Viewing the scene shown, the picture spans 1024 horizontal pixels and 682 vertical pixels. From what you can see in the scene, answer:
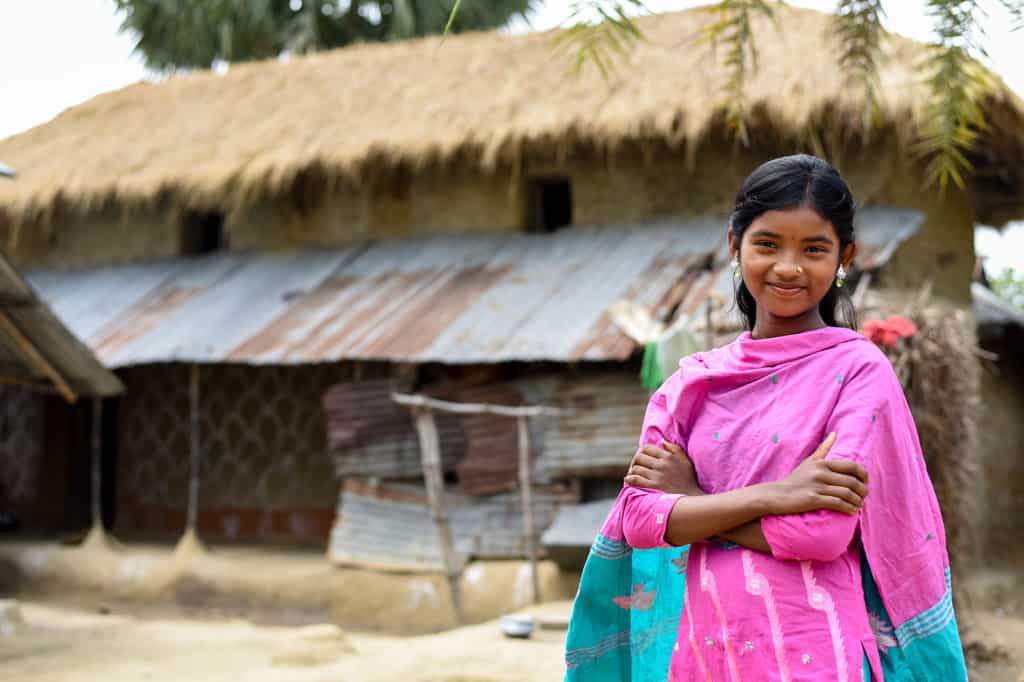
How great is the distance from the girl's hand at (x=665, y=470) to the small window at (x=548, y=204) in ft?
25.1

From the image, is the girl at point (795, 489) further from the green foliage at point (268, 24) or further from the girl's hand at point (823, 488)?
the green foliage at point (268, 24)

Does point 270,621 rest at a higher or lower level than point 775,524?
lower

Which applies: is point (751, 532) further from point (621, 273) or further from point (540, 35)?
point (540, 35)

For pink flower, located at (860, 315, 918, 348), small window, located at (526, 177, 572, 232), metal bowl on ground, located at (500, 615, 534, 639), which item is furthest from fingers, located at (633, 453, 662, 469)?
small window, located at (526, 177, 572, 232)

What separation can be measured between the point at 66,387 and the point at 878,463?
678 centimetres

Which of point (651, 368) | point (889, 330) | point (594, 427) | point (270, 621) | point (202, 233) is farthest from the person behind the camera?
point (202, 233)

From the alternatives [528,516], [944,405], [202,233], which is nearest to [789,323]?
[944,405]

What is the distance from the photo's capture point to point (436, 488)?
732cm

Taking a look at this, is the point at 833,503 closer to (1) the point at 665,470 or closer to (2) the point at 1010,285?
(1) the point at 665,470

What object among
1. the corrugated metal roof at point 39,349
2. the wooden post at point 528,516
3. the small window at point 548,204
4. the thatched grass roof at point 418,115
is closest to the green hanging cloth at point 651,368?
the wooden post at point 528,516

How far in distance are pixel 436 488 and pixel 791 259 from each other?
5758mm

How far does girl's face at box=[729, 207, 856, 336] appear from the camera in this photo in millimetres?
1732

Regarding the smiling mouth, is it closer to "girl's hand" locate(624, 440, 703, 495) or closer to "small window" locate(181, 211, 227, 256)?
"girl's hand" locate(624, 440, 703, 495)

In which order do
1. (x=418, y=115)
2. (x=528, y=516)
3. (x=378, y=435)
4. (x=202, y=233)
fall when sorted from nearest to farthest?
1. (x=528, y=516)
2. (x=378, y=435)
3. (x=418, y=115)
4. (x=202, y=233)
